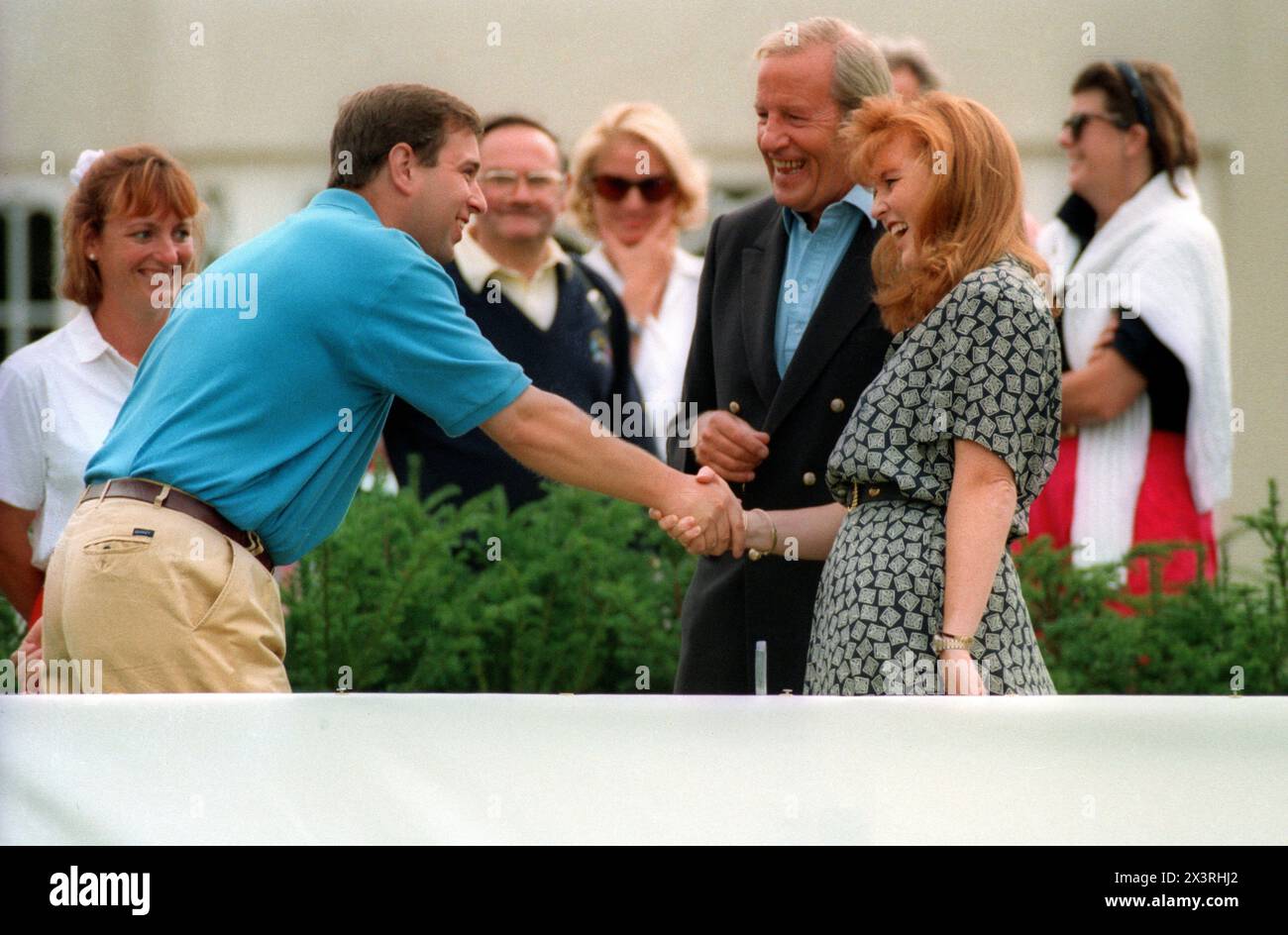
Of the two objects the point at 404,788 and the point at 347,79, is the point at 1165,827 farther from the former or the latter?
the point at 347,79

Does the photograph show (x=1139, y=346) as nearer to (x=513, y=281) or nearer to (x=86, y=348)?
(x=513, y=281)

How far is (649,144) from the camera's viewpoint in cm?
640

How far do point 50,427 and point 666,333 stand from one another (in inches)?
110

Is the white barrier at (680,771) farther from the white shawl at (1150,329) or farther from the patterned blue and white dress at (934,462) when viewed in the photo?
the white shawl at (1150,329)

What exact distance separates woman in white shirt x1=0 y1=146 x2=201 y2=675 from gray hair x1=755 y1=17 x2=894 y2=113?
148 cm

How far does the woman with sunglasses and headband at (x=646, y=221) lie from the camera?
643 cm

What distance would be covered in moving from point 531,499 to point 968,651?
272cm

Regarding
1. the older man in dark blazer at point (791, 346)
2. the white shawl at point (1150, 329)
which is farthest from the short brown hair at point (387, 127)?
the white shawl at point (1150, 329)

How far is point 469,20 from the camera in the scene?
1080cm

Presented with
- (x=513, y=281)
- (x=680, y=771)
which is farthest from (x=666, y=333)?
(x=680, y=771)

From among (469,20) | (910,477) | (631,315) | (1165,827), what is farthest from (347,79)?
(1165,827)

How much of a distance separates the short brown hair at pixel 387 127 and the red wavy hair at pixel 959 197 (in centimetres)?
93

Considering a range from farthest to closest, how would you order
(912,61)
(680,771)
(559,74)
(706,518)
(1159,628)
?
(559,74) < (912,61) < (1159,628) < (706,518) < (680,771)

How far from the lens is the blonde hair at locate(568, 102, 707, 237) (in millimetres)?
6395
